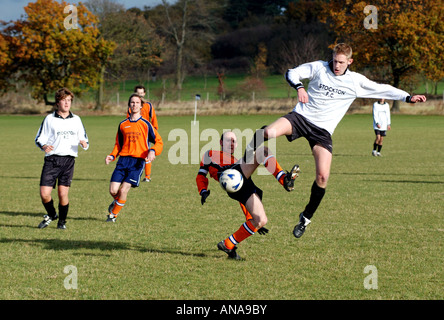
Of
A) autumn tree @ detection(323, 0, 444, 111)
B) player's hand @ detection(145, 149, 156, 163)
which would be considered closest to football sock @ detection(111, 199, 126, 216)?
player's hand @ detection(145, 149, 156, 163)

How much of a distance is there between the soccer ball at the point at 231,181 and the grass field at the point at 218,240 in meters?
0.96

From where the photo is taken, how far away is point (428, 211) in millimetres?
9945

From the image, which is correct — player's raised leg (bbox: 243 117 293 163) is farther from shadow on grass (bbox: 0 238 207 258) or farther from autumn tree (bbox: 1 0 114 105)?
autumn tree (bbox: 1 0 114 105)

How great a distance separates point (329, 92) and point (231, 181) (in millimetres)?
1892

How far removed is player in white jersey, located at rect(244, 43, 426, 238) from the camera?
278 inches

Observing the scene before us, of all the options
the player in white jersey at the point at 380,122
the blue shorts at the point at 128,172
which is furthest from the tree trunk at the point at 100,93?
the blue shorts at the point at 128,172

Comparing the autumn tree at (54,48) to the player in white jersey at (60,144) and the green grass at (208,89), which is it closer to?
the green grass at (208,89)

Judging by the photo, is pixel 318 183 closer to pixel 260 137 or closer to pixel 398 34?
pixel 260 137

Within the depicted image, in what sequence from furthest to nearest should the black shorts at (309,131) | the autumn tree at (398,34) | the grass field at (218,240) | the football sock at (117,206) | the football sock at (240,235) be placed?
the autumn tree at (398,34), the football sock at (117,206), the black shorts at (309,131), the football sock at (240,235), the grass field at (218,240)

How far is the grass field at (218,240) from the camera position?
226 inches

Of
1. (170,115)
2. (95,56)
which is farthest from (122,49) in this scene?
(170,115)

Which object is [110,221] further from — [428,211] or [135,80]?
[135,80]

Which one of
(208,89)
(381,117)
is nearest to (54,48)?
(208,89)
